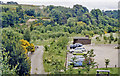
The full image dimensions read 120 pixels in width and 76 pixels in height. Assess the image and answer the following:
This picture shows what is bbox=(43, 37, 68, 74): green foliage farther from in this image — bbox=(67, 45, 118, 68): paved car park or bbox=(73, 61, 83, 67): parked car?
bbox=(73, 61, 83, 67): parked car

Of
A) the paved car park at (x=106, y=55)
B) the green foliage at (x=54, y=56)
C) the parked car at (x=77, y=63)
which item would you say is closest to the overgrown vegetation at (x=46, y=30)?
the green foliage at (x=54, y=56)

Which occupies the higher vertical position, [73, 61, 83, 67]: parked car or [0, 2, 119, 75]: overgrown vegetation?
[0, 2, 119, 75]: overgrown vegetation

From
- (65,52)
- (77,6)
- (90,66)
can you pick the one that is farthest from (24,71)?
(77,6)

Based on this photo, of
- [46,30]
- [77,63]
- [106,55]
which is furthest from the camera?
[46,30]

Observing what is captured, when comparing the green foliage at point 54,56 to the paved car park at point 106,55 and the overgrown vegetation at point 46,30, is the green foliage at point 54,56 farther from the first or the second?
the paved car park at point 106,55

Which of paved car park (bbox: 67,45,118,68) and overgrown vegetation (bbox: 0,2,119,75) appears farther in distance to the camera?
paved car park (bbox: 67,45,118,68)

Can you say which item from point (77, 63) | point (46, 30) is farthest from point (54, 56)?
point (46, 30)

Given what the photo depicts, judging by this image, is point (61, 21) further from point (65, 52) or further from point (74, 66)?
point (74, 66)

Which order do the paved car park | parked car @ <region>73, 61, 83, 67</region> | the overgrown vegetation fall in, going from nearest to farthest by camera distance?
the overgrown vegetation → parked car @ <region>73, 61, 83, 67</region> → the paved car park

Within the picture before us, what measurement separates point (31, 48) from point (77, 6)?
2600 centimetres

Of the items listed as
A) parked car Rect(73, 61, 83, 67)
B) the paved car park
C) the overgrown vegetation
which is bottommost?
parked car Rect(73, 61, 83, 67)

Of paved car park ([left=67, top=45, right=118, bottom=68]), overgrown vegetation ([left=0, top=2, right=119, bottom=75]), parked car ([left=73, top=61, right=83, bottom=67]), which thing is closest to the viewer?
overgrown vegetation ([left=0, top=2, right=119, bottom=75])

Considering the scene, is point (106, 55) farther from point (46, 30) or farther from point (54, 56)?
point (46, 30)

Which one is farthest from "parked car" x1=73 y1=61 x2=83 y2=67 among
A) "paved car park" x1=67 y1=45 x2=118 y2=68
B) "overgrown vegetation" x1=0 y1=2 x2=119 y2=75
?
"paved car park" x1=67 y1=45 x2=118 y2=68
